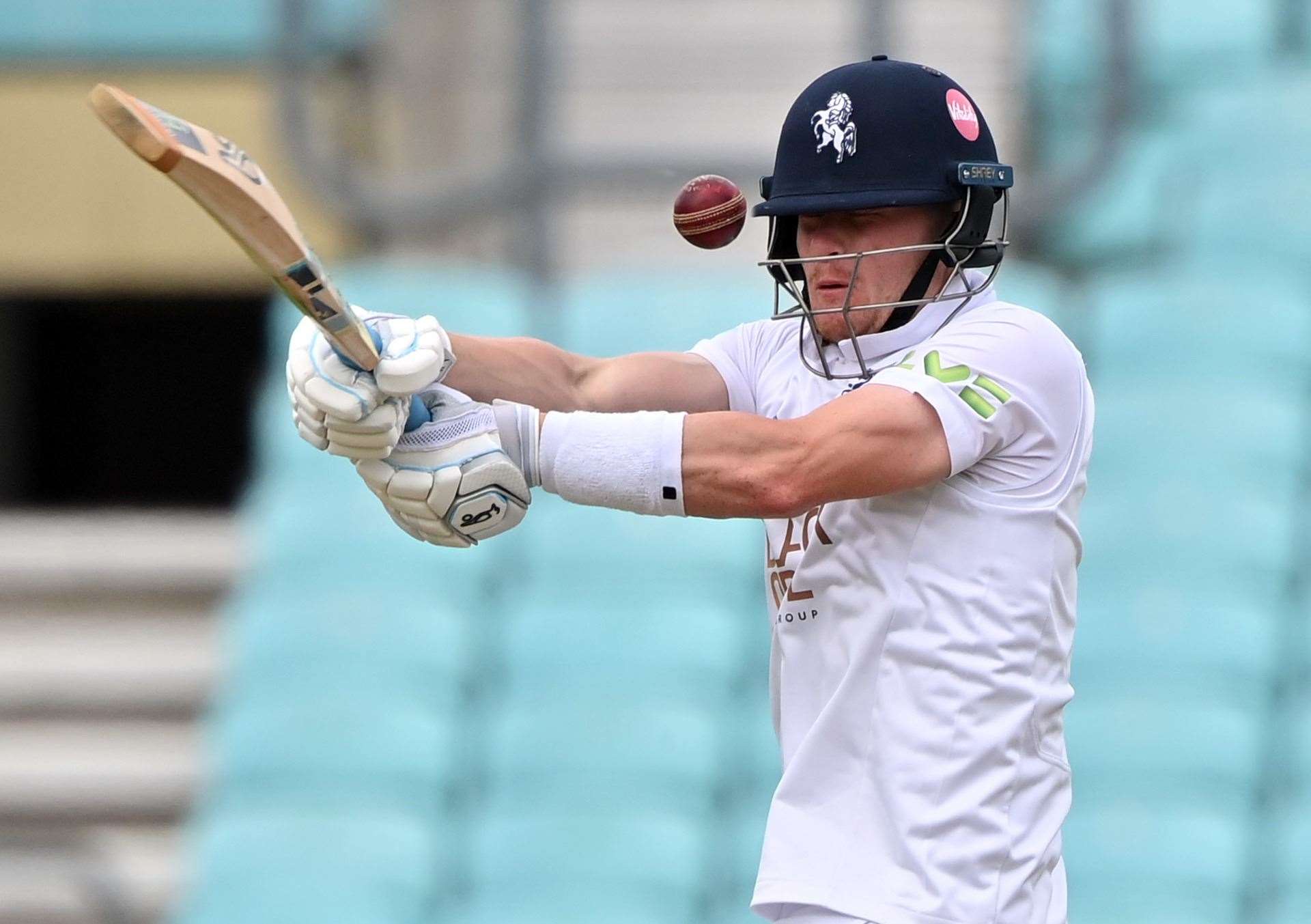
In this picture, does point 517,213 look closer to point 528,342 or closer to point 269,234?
point 528,342

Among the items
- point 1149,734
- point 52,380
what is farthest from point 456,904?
point 52,380

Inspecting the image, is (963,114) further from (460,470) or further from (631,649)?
(631,649)

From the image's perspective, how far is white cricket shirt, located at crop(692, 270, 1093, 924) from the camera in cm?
239

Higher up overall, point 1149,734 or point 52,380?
point 52,380

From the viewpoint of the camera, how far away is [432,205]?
5.74 m

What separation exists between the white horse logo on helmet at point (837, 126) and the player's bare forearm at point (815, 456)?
1.05 feet

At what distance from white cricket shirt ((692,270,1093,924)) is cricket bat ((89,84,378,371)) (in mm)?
635

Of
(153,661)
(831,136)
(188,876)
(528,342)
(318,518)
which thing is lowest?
(188,876)

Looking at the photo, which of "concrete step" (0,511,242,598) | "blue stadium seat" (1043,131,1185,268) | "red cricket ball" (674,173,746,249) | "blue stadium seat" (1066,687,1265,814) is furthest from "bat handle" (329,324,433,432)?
"concrete step" (0,511,242,598)

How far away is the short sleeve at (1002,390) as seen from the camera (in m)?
2.38

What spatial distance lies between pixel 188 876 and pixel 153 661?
119 cm

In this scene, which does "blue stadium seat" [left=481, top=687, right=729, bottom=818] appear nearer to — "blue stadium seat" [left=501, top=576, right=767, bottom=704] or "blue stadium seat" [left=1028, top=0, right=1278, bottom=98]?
"blue stadium seat" [left=501, top=576, right=767, bottom=704]

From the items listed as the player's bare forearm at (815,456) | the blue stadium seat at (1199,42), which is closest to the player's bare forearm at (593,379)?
the player's bare forearm at (815,456)

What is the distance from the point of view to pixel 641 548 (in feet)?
18.6
